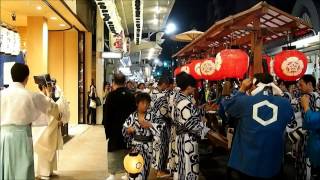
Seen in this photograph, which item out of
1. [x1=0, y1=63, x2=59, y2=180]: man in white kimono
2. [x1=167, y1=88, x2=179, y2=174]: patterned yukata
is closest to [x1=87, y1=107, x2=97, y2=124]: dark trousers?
[x1=167, y1=88, x2=179, y2=174]: patterned yukata

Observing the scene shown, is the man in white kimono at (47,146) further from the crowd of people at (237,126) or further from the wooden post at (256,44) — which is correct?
the wooden post at (256,44)

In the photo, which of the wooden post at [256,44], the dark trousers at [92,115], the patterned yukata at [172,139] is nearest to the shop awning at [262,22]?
the wooden post at [256,44]

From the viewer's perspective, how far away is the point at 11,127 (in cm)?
566

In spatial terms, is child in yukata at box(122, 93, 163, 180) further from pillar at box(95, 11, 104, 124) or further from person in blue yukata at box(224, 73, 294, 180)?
pillar at box(95, 11, 104, 124)

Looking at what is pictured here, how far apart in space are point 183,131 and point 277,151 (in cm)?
173

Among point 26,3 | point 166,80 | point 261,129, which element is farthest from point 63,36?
point 261,129

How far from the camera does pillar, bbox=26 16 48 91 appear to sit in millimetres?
13141

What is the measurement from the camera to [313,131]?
6457 millimetres

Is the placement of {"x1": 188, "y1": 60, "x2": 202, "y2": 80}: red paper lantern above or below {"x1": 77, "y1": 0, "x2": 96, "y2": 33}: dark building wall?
below

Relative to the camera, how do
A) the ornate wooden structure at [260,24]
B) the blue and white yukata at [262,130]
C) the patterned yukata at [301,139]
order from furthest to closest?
the ornate wooden structure at [260,24] → the patterned yukata at [301,139] → the blue and white yukata at [262,130]

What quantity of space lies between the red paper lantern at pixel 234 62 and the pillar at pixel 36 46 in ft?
23.4

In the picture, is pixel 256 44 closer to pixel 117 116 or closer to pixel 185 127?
pixel 185 127

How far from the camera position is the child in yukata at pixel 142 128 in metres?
6.45

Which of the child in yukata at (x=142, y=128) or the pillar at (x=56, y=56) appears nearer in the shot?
the child in yukata at (x=142, y=128)
